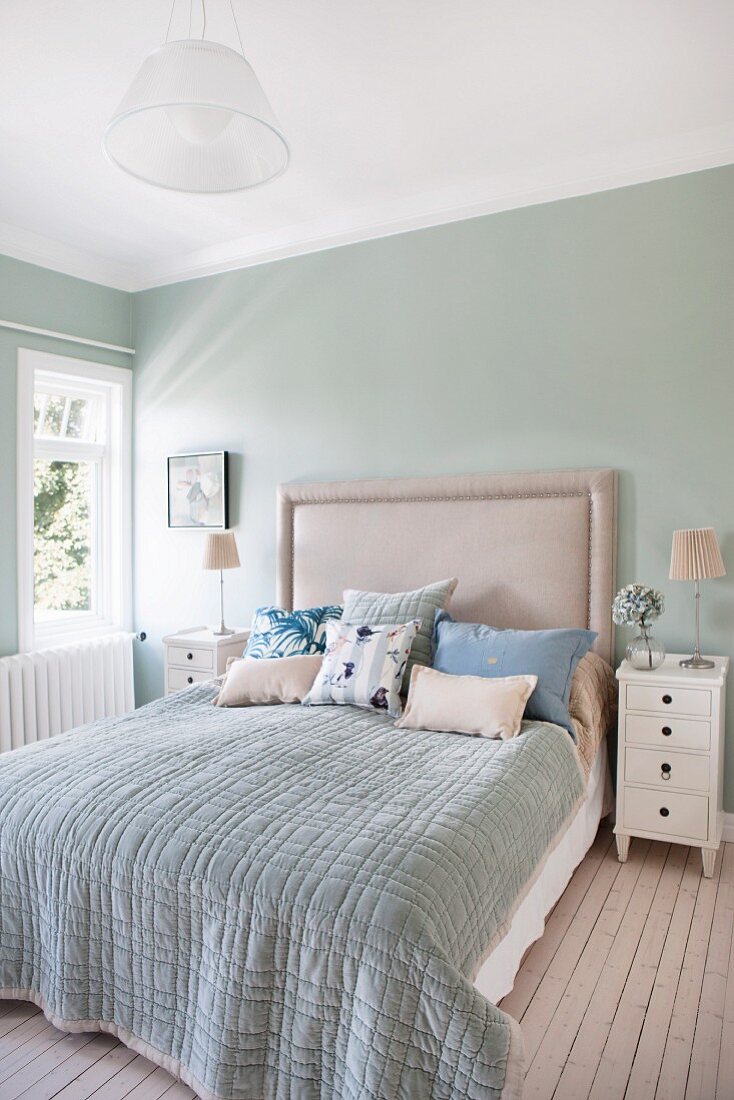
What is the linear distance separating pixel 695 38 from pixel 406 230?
5.08 feet

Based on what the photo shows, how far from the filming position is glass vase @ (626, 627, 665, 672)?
2938 mm

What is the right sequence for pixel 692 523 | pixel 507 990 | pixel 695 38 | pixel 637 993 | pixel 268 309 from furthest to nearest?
pixel 268 309, pixel 692 523, pixel 695 38, pixel 637 993, pixel 507 990

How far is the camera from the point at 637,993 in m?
2.13

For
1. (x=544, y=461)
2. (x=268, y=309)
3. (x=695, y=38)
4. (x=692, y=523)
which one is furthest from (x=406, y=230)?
(x=692, y=523)

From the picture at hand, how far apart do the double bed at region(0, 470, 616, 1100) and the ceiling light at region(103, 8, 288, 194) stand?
5.39ft

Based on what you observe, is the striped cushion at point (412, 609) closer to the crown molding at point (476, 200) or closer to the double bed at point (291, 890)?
the double bed at point (291, 890)

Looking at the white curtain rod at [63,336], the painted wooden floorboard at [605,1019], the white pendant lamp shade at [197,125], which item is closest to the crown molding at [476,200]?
the white curtain rod at [63,336]

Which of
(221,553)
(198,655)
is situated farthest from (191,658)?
(221,553)

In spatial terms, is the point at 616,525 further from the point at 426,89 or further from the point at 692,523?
the point at 426,89

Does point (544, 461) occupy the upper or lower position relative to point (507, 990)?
upper

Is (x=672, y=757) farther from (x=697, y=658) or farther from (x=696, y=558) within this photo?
(x=696, y=558)

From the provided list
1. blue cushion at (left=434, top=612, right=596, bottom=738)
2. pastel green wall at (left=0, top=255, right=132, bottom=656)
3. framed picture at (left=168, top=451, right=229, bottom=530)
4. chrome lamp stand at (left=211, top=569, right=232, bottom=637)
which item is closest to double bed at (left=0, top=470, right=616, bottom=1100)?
blue cushion at (left=434, top=612, right=596, bottom=738)

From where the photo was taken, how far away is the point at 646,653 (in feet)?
9.66

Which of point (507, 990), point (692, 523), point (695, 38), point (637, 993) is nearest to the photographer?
point (507, 990)
